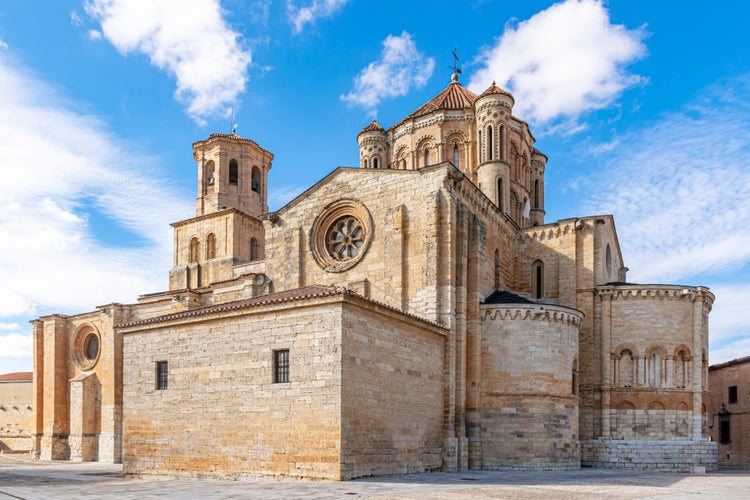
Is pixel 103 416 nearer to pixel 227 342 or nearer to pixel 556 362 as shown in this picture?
pixel 227 342

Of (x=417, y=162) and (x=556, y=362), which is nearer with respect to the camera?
(x=556, y=362)

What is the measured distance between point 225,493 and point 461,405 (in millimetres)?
9269

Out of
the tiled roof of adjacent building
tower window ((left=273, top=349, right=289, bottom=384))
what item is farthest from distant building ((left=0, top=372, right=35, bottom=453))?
tower window ((left=273, top=349, right=289, bottom=384))

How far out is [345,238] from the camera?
24.7m

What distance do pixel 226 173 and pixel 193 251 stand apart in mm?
4723

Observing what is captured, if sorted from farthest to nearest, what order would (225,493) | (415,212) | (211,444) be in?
(415,212) → (211,444) → (225,493)

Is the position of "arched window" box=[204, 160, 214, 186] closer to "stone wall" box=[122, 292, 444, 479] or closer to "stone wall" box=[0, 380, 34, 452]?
"stone wall" box=[122, 292, 444, 479]

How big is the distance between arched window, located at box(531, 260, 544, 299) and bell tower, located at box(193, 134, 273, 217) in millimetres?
16386

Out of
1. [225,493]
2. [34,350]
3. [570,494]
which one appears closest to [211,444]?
[225,493]

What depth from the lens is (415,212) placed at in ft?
75.2

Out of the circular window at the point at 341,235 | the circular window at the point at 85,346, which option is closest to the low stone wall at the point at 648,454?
the circular window at the point at 341,235

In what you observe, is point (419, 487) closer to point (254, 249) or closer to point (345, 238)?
point (345, 238)

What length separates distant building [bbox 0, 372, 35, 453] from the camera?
141 ft

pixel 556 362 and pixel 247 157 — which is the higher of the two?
pixel 247 157
